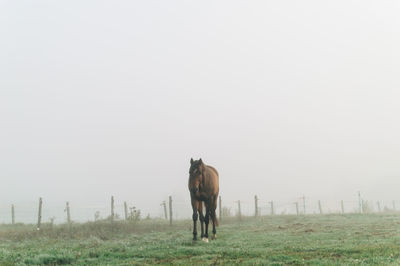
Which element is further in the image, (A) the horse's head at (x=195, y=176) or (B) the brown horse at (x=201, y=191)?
(B) the brown horse at (x=201, y=191)

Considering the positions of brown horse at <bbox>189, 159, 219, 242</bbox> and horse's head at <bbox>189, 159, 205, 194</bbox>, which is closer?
horse's head at <bbox>189, 159, 205, 194</bbox>

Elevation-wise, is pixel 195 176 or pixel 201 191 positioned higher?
pixel 195 176

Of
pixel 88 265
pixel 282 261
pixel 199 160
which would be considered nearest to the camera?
pixel 282 261

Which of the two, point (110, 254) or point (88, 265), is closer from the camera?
point (88, 265)

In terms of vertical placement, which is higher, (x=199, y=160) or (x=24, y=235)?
(x=199, y=160)

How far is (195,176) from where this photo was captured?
14.7 m

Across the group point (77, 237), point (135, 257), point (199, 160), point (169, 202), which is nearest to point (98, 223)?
point (77, 237)

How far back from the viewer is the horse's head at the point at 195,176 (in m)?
14.6

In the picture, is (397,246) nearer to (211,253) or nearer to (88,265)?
(211,253)

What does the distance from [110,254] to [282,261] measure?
593cm

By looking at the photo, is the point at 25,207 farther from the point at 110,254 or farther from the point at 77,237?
the point at 110,254

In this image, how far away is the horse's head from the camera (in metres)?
14.6

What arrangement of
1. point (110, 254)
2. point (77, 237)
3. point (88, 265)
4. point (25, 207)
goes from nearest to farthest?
point (88, 265) → point (110, 254) → point (77, 237) → point (25, 207)

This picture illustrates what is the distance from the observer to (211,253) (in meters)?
11.5
